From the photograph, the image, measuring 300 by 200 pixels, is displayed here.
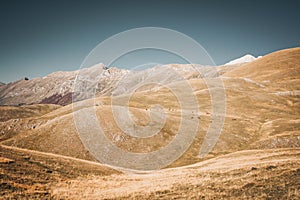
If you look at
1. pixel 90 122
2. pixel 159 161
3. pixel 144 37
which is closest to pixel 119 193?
pixel 159 161

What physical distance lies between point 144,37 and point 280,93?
508 feet

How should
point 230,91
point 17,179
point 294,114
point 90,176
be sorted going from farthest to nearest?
1. point 230,91
2. point 294,114
3. point 90,176
4. point 17,179

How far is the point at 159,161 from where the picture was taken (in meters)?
66.7

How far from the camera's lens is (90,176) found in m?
34.1

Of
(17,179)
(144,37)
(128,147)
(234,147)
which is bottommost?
(234,147)

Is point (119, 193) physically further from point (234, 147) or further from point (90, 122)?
point (234, 147)

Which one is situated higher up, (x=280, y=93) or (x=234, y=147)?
(x=280, y=93)

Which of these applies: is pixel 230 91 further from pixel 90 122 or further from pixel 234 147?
pixel 90 122

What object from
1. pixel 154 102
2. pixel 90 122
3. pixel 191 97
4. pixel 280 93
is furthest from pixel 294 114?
pixel 90 122

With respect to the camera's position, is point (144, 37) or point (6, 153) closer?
point (6, 153)

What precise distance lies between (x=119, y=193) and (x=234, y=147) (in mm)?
67741

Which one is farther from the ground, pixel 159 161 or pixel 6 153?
pixel 6 153

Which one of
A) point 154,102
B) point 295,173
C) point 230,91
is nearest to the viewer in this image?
point 295,173

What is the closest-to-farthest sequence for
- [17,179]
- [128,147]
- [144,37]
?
[17,179]
[144,37]
[128,147]
